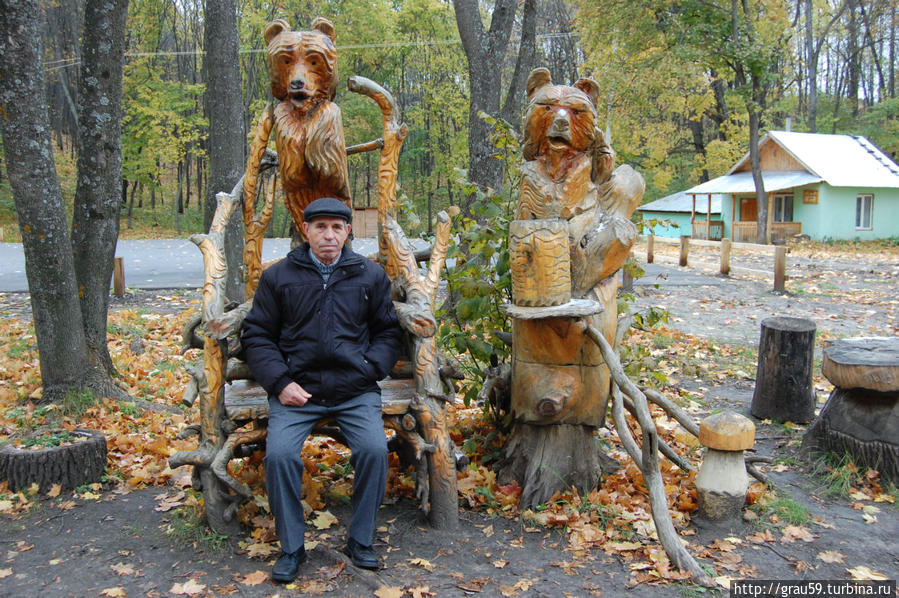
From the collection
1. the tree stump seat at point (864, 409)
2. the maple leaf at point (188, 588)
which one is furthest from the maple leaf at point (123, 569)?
the tree stump seat at point (864, 409)

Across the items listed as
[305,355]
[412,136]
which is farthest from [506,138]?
[412,136]

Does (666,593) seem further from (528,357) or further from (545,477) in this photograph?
(528,357)

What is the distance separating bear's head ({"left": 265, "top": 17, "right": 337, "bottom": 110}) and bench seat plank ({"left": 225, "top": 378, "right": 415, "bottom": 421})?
1547mm

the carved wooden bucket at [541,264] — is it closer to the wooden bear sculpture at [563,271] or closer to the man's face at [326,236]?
the wooden bear sculpture at [563,271]

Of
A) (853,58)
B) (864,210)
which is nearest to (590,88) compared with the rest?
(864,210)

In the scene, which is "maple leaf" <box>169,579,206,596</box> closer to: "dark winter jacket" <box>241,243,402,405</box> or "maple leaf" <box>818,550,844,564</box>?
"dark winter jacket" <box>241,243,402,405</box>

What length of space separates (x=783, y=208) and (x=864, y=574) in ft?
85.4

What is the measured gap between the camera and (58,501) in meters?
3.96

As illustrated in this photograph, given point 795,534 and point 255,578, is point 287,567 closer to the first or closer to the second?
point 255,578

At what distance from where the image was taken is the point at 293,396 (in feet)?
10.5

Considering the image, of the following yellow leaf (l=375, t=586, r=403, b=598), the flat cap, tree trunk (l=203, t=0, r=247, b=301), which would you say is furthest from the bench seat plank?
tree trunk (l=203, t=0, r=247, b=301)

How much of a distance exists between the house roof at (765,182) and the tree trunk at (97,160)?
23.8m

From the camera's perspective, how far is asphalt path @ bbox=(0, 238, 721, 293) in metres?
12.2

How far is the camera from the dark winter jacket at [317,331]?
10.7 feet
